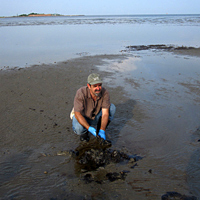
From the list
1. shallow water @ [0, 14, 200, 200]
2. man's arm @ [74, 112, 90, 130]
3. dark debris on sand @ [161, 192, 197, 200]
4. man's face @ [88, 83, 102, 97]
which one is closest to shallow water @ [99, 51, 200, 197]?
shallow water @ [0, 14, 200, 200]

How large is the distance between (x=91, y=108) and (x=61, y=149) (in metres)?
0.86

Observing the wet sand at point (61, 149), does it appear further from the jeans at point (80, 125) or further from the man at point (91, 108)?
the man at point (91, 108)

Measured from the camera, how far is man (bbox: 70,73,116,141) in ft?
11.7

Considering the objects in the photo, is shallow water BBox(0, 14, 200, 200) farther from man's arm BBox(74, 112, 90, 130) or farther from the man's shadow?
man's arm BBox(74, 112, 90, 130)

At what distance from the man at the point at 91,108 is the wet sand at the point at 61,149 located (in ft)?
1.09

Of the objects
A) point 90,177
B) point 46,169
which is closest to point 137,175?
point 90,177

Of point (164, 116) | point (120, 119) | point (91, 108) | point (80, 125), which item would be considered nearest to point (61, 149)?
point (80, 125)

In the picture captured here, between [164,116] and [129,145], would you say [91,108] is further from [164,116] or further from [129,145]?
[164,116]

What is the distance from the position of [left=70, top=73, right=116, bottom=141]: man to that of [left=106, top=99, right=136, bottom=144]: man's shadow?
33cm

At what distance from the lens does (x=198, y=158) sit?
345cm

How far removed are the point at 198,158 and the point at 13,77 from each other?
21.3 feet

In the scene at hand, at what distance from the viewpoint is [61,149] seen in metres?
Answer: 3.71

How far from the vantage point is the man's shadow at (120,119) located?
4204 mm

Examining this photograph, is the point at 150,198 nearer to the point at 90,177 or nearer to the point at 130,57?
the point at 90,177
